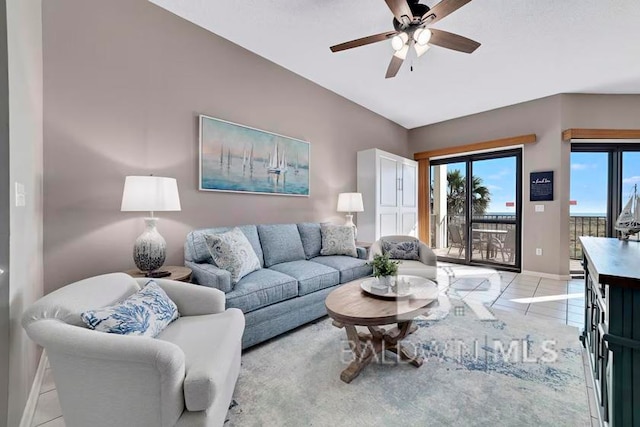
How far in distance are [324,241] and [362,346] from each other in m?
1.59

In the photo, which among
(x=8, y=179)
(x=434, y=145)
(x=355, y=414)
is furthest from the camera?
(x=434, y=145)

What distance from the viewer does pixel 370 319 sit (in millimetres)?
1627

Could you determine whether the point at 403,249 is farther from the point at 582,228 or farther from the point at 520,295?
the point at 582,228

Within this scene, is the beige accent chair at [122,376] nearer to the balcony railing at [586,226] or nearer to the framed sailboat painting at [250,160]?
the framed sailboat painting at [250,160]

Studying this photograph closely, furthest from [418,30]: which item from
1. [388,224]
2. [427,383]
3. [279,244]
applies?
[388,224]

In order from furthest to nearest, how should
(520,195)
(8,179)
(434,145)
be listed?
(434,145)
(520,195)
(8,179)

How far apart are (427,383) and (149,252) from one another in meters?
2.10

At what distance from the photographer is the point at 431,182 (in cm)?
573

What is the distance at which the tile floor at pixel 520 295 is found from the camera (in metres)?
2.61

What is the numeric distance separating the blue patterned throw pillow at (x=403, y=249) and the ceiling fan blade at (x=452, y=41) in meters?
2.14

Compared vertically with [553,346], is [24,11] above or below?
above

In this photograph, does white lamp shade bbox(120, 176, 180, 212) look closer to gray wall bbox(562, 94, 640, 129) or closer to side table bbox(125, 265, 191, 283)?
side table bbox(125, 265, 191, 283)

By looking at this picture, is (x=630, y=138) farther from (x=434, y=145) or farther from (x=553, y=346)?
(x=553, y=346)

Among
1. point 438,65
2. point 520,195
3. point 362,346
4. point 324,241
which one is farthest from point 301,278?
point 520,195
